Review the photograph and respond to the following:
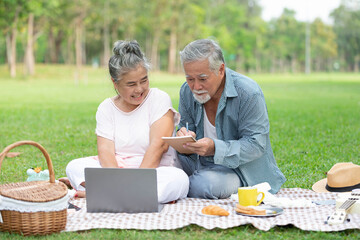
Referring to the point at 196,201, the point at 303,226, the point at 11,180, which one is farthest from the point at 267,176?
the point at 11,180

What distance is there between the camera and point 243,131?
4.48 meters

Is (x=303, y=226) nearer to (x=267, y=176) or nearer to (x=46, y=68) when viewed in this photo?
(x=267, y=176)

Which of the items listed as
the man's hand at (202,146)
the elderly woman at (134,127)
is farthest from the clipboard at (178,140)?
the elderly woman at (134,127)

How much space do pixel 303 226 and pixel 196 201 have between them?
3.69ft

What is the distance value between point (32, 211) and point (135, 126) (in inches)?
56.7

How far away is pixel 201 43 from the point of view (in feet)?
13.9

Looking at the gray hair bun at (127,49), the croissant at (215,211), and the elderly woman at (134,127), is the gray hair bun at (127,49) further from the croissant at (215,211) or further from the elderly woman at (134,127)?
the croissant at (215,211)

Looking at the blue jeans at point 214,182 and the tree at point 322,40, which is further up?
the tree at point 322,40

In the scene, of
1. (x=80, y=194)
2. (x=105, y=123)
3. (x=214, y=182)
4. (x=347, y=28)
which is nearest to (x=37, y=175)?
(x=80, y=194)

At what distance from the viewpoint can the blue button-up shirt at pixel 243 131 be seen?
4340 millimetres

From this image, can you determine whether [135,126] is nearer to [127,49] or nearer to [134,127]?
[134,127]

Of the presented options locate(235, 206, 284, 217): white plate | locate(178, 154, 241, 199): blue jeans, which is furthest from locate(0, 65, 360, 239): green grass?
locate(178, 154, 241, 199): blue jeans

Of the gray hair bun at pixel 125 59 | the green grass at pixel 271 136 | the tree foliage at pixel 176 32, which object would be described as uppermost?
the tree foliage at pixel 176 32

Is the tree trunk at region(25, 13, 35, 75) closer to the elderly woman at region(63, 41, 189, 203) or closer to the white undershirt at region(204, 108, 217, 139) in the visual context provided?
the elderly woman at region(63, 41, 189, 203)
